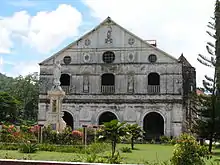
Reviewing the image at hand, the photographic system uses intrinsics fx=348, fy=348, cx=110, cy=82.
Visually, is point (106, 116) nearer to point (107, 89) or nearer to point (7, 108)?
point (107, 89)

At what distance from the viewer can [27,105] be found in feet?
163

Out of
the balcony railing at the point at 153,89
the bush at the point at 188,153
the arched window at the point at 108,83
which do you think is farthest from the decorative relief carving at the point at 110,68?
the bush at the point at 188,153

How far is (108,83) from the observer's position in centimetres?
2881

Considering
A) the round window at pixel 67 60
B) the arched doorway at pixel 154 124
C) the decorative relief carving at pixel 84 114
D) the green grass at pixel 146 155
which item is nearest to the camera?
the green grass at pixel 146 155

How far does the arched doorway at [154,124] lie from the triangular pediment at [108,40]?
17.8 ft

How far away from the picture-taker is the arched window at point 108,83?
2742cm

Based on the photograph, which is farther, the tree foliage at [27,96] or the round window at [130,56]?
the tree foliage at [27,96]

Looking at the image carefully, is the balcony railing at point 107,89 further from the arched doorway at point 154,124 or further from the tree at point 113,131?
the tree at point 113,131

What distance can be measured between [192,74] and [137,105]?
7418 mm

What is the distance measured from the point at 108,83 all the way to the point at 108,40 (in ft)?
11.7

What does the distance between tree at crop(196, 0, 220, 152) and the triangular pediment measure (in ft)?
18.0

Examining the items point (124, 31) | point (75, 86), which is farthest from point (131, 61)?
point (75, 86)

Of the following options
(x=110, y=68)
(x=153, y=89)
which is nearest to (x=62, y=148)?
(x=153, y=89)

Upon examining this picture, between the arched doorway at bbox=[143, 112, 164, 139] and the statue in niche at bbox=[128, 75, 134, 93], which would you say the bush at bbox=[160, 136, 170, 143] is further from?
the statue in niche at bbox=[128, 75, 134, 93]
